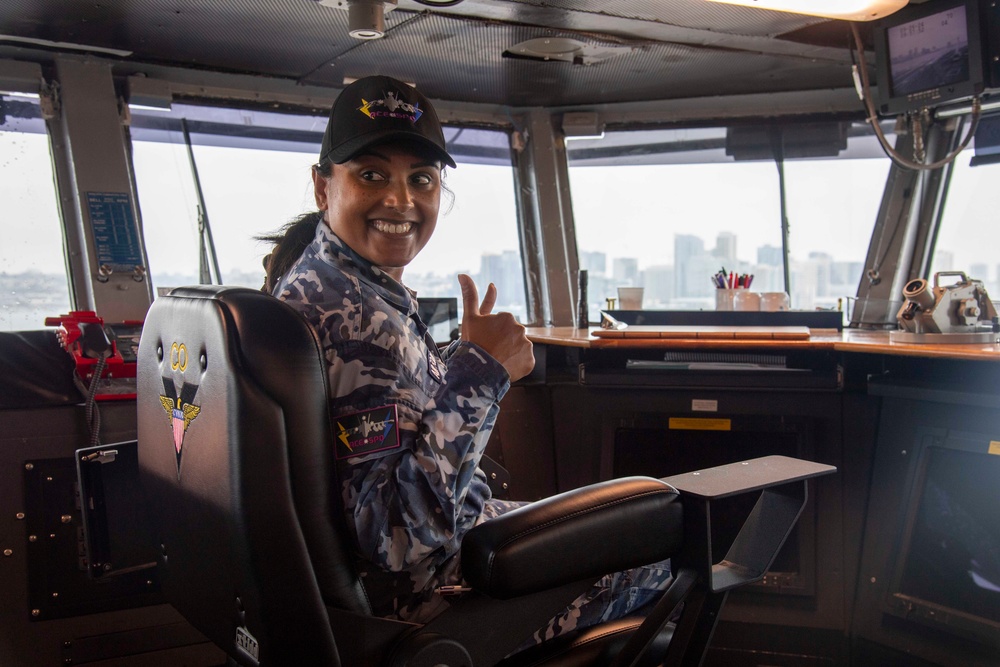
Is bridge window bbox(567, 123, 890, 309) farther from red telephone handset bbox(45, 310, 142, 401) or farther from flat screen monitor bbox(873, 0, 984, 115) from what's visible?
red telephone handset bbox(45, 310, 142, 401)

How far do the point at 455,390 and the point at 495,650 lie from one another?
0.35m

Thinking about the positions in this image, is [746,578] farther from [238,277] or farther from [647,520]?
[238,277]

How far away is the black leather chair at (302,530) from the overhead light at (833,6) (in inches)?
63.3

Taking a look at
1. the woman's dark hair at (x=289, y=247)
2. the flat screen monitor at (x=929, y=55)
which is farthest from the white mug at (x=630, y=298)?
the woman's dark hair at (x=289, y=247)

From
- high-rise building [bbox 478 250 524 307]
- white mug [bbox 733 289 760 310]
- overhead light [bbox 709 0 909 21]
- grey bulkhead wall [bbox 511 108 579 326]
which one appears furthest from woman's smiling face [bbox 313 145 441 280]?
high-rise building [bbox 478 250 524 307]

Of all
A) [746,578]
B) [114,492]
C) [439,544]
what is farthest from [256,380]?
[114,492]

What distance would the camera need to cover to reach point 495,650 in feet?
3.53

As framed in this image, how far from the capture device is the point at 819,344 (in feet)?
7.18

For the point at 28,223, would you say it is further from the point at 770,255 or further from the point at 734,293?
the point at 770,255

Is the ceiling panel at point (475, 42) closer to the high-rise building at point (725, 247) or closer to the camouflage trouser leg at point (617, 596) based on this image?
the high-rise building at point (725, 247)

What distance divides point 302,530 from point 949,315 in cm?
186

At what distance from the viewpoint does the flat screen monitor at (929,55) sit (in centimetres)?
262

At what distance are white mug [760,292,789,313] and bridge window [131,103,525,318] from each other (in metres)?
1.42

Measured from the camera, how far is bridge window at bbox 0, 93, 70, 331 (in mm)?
3031
